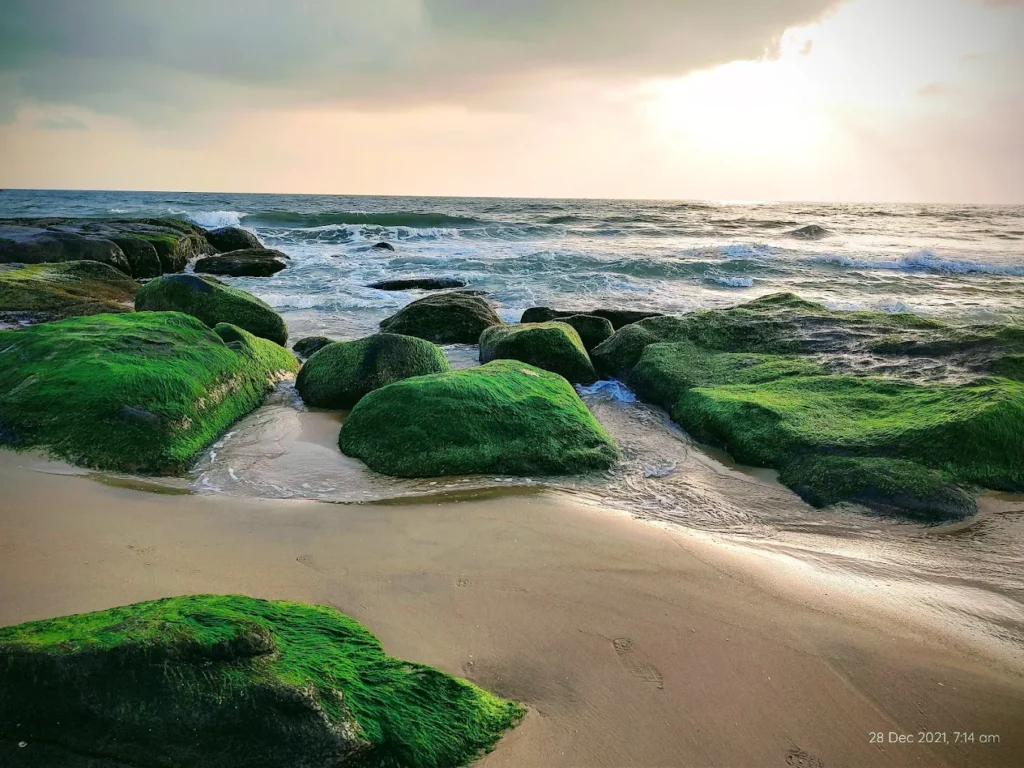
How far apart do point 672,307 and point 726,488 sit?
29.9 feet

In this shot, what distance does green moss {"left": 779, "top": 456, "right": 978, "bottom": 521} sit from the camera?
13.8 ft

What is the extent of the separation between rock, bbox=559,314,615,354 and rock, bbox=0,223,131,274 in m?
9.99

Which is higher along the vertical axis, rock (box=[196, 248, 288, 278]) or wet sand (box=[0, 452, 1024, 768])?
rock (box=[196, 248, 288, 278])

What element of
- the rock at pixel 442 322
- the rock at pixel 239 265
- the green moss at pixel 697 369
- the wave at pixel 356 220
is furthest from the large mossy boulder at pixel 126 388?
the wave at pixel 356 220

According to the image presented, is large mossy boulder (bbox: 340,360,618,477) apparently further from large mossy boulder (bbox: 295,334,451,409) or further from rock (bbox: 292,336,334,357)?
rock (bbox: 292,336,334,357)

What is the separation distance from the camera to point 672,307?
13.4 metres

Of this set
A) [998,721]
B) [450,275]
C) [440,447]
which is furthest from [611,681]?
[450,275]

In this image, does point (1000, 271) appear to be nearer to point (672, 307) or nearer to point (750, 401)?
point (672, 307)

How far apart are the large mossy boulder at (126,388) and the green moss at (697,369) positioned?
12.2 ft

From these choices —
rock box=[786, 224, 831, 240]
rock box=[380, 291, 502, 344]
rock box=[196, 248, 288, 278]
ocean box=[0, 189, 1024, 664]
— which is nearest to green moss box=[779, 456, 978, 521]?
ocean box=[0, 189, 1024, 664]

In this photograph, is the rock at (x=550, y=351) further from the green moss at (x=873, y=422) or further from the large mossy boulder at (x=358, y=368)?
the green moss at (x=873, y=422)

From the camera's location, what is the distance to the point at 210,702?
1787 millimetres

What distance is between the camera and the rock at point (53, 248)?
1306 centimetres

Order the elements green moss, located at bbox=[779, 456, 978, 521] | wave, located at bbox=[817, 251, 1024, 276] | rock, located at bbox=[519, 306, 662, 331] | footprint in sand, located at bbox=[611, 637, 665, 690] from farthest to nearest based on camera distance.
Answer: wave, located at bbox=[817, 251, 1024, 276] → rock, located at bbox=[519, 306, 662, 331] → green moss, located at bbox=[779, 456, 978, 521] → footprint in sand, located at bbox=[611, 637, 665, 690]
